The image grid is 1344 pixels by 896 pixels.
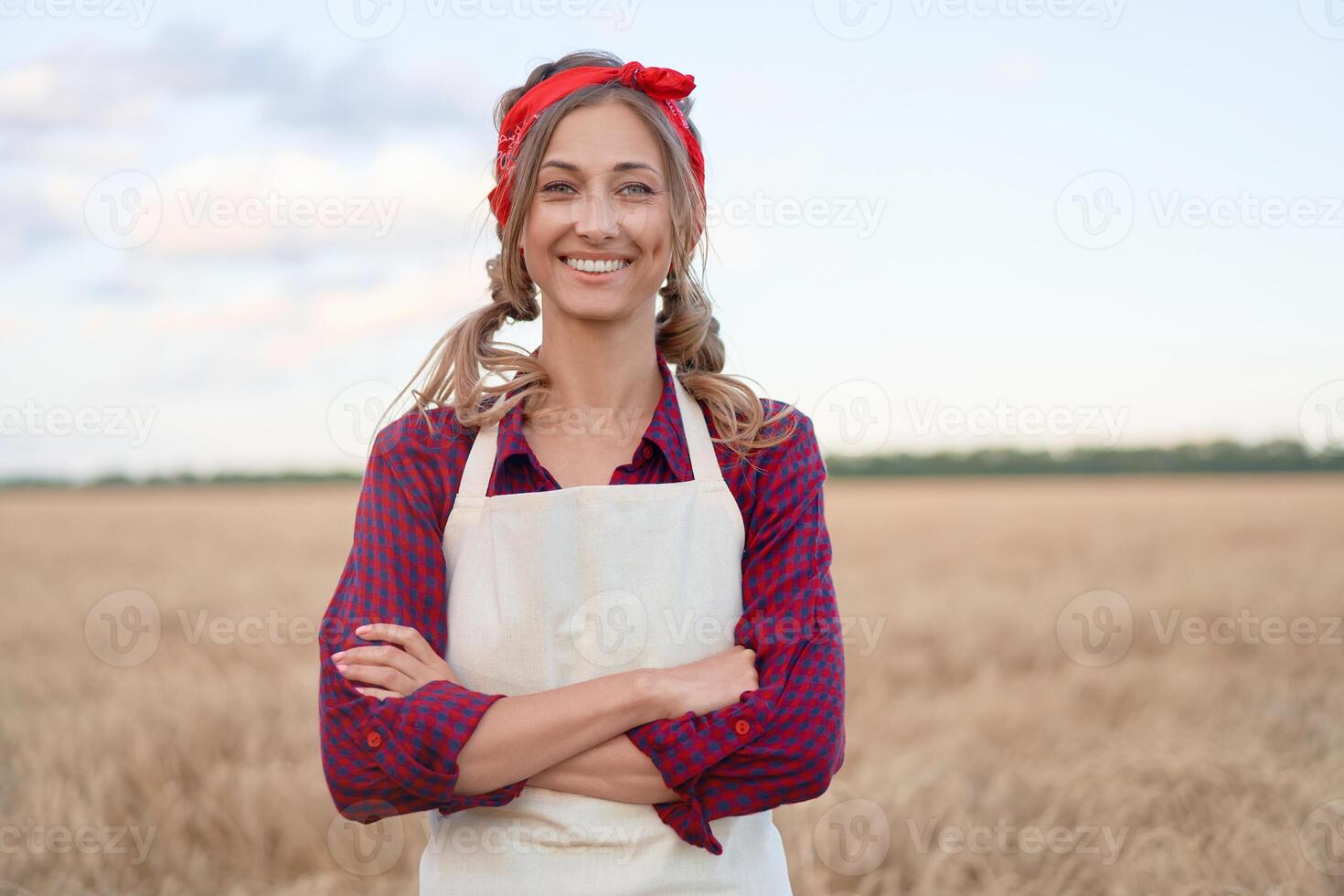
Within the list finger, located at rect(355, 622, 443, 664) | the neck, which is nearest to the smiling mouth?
the neck

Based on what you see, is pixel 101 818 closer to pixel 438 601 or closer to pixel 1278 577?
pixel 438 601

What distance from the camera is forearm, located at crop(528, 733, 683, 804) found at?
1.95m

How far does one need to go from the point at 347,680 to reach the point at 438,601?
0.22 meters

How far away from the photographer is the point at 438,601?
209 centimetres

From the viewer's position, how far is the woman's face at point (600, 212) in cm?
211

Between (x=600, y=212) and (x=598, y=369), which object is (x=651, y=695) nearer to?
(x=598, y=369)

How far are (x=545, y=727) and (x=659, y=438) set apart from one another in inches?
23.6

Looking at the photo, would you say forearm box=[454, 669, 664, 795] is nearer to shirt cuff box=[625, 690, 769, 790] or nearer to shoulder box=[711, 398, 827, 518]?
shirt cuff box=[625, 690, 769, 790]

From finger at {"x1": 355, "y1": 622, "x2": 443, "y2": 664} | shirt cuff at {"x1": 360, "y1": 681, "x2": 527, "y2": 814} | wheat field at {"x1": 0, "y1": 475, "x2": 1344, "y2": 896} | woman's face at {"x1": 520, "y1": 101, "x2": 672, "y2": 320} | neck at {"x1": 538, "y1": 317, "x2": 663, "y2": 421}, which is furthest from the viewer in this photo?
wheat field at {"x1": 0, "y1": 475, "x2": 1344, "y2": 896}

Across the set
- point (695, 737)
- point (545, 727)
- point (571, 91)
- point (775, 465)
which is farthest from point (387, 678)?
point (571, 91)

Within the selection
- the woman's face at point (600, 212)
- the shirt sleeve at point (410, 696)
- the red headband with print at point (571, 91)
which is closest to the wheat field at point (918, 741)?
the shirt sleeve at point (410, 696)

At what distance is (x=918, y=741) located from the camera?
5359 millimetres

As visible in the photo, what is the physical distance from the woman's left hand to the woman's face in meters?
0.69

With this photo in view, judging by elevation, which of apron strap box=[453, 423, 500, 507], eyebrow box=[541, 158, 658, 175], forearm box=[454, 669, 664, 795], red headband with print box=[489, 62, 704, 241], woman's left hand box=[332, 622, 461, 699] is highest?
red headband with print box=[489, 62, 704, 241]
